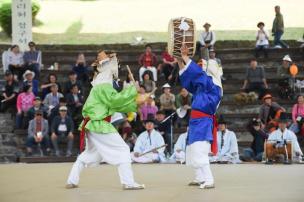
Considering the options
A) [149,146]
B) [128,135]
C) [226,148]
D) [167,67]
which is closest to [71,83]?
[128,135]

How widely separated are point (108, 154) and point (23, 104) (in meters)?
8.89

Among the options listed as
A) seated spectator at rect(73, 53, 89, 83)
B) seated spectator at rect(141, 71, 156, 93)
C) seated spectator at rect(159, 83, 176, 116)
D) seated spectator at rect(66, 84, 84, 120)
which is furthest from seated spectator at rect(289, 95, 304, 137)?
seated spectator at rect(73, 53, 89, 83)

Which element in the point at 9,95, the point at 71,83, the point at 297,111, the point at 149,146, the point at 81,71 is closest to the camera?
the point at 149,146

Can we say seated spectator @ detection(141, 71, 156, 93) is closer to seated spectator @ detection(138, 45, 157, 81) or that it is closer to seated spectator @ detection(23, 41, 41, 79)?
seated spectator @ detection(138, 45, 157, 81)

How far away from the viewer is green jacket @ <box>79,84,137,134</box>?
11766 mm

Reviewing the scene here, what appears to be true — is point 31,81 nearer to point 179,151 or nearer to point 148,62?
point 148,62

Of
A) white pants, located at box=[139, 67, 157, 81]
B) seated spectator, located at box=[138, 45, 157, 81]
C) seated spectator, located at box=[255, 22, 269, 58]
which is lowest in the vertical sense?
white pants, located at box=[139, 67, 157, 81]

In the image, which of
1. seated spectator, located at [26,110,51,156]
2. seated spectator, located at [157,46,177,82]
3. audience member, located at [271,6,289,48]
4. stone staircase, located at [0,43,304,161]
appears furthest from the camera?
audience member, located at [271,6,289,48]

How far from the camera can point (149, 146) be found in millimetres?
18328

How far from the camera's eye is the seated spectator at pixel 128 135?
19.0m

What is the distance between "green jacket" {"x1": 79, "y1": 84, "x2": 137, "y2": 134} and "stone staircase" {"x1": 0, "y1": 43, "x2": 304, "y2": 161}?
25.7ft

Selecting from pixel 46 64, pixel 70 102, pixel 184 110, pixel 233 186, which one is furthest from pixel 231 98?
pixel 233 186

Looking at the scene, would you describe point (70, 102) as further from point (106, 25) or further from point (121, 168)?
point (106, 25)

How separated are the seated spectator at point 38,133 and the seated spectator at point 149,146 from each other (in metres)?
2.11
